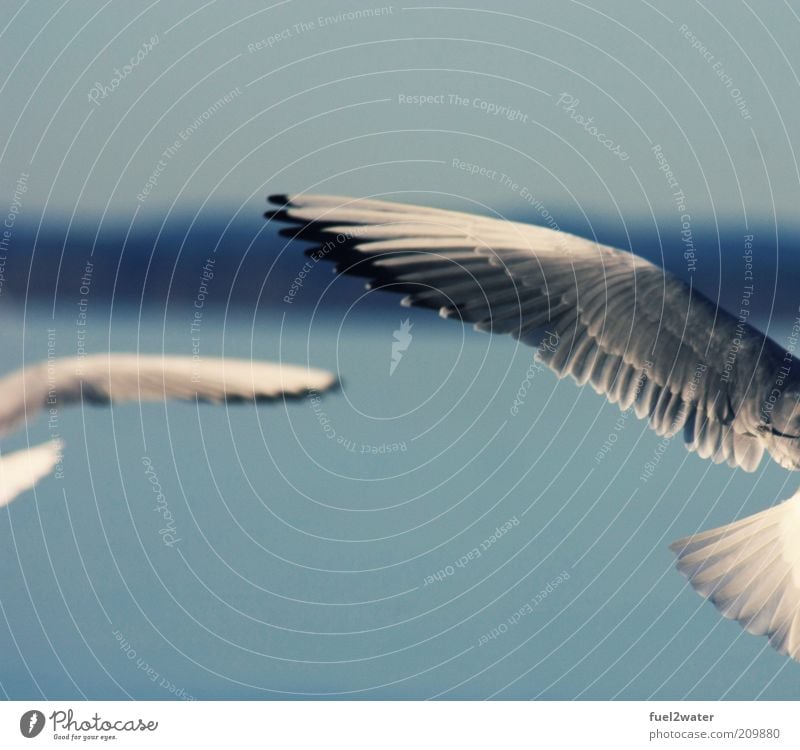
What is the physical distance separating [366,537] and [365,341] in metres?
0.38

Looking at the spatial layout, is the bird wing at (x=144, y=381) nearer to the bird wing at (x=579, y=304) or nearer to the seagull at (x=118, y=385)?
the seagull at (x=118, y=385)

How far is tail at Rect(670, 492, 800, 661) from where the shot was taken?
7.39 feet

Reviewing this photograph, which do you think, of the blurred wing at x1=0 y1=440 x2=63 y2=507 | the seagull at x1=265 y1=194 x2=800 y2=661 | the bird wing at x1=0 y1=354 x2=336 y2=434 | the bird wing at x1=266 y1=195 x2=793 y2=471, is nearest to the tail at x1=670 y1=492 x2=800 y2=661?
the seagull at x1=265 y1=194 x2=800 y2=661

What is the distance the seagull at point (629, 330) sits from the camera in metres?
2.21
